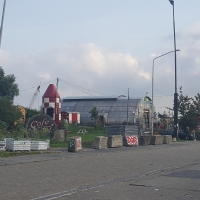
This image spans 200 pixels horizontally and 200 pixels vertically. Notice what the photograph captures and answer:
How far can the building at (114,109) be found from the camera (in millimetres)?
102938

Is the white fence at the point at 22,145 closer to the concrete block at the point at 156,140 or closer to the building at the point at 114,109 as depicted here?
the concrete block at the point at 156,140

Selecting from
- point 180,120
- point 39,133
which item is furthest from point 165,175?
point 180,120

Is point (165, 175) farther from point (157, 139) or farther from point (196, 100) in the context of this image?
point (196, 100)

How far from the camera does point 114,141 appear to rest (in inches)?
1422

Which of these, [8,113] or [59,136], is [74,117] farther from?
[59,136]

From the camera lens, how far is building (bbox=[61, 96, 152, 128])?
338 feet

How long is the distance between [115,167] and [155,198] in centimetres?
882

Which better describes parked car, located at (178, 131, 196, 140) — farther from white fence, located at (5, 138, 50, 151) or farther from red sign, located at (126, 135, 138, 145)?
white fence, located at (5, 138, 50, 151)

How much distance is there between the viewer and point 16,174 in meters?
17.7

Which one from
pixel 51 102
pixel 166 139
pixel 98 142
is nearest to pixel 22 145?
pixel 98 142

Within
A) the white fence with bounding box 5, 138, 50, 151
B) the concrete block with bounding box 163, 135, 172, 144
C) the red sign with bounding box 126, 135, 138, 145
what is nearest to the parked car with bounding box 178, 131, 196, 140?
the concrete block with bounding box 163, 135, 172, 144

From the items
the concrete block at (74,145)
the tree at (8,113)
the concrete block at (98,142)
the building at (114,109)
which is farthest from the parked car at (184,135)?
the concrete block at (74,145)

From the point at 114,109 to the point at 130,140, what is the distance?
67173 millimetres

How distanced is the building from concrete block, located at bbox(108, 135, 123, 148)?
58.7m
